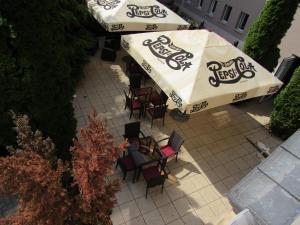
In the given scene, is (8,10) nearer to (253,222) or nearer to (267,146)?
(253,222)

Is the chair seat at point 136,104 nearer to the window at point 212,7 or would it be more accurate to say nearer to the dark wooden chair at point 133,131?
the dark wooden chair at point 133,131

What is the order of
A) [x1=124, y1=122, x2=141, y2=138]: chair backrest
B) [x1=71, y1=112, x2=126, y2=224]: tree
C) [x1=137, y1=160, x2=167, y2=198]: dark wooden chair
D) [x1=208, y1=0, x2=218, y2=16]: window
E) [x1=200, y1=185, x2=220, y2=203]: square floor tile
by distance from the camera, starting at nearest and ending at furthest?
[x1=71, y1=112, x2=126, y2=224]: tree, [x1=137, y1=160, x2=167, y2=198]: dark wooden chair, [x1=200, y1=185, x2=220, y2=203]: square floor tile, [x1=124, y1=122, x2=141, y2=138]: chair backrest, [x1=208, y1=0, x2=218, y2=16]: window

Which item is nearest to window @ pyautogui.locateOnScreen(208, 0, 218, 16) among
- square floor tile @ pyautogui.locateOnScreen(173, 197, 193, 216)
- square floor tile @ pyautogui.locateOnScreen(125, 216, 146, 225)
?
square floor tile @ pyautogui.locateOnScreen(173, 197, 193, 216)

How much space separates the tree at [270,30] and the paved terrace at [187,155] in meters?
2.92

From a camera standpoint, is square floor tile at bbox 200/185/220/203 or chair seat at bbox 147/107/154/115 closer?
square floor tile at bbox 200/185/220/203

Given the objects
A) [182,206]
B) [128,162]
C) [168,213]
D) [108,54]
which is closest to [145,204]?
[168,213]

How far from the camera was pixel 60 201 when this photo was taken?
16.8ft

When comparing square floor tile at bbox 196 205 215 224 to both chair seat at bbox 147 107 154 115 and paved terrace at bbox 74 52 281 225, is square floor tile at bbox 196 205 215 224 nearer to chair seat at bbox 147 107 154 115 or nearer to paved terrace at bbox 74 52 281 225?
paved terrace at bbox 74 52 281 225

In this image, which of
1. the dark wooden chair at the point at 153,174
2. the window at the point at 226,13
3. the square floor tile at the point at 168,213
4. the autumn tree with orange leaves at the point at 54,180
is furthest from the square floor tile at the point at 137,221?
the window at the point at 226,13

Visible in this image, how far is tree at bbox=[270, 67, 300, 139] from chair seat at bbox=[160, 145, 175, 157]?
5.54m

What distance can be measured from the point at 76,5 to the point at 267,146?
436 inches

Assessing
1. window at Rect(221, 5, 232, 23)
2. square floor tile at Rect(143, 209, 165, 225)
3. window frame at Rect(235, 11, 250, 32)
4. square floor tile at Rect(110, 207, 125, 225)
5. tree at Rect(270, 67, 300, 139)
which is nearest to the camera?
square floor tile at Rect(110, 207, 125, 225)

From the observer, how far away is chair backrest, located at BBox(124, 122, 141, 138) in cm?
981

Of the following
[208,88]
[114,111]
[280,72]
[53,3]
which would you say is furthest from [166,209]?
[280,72]
